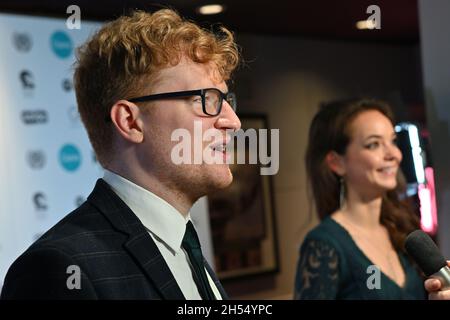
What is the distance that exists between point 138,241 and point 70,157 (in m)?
2.97

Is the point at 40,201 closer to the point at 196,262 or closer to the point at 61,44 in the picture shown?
the point at 61,44

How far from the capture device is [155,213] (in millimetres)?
1229

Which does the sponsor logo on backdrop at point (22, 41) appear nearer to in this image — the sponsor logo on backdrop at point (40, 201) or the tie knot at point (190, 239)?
the sponsor logo on backdrop at point (40, 201)

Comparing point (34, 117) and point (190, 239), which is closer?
point (190, 239)

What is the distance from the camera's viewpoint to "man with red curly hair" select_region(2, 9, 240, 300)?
3.89 feet

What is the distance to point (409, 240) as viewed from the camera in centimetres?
131

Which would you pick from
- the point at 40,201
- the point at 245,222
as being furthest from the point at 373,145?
the point at 245,222

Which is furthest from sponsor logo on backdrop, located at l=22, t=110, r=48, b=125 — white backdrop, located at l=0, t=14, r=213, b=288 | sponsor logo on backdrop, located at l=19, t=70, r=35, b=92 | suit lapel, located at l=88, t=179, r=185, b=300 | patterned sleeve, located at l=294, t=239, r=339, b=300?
suit lapel, located at l=88, t=179, r=185, b=300

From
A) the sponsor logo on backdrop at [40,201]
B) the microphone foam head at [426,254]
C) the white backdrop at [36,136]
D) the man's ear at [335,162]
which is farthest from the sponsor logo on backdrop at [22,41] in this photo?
the microphone foam head at [426,254]

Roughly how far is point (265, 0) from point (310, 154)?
97.1 inches

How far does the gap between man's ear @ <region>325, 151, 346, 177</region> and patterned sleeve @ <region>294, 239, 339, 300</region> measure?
311 millimetres
